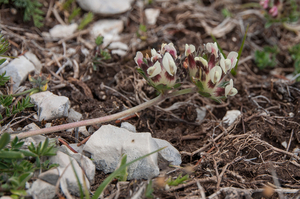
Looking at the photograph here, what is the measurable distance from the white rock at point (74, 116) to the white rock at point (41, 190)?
0.81 meters

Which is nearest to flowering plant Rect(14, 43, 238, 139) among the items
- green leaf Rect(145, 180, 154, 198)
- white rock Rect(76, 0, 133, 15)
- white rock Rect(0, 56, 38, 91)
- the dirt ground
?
the dirt ground

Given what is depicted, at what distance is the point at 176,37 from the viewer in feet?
12.6

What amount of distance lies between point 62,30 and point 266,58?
2850mm

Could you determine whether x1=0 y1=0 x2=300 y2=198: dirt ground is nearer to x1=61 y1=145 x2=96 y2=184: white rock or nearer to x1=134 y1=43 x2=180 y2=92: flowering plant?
x1=61 y1=145 x2=96 y2=184: white rock

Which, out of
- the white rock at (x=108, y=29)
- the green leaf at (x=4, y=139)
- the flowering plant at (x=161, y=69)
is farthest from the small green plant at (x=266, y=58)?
the green leaf at (x=4, y=139)

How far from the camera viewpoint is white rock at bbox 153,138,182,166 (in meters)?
2.26

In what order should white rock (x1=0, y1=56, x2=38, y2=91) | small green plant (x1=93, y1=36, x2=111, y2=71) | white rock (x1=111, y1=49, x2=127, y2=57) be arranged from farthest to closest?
white rock (x1=111, y1=49, x2=127, y2=57), small green plant (x1=93, y1=36, x2=111, y2=71), white rock (x1=0, y1=56, x2=38, y2=91)

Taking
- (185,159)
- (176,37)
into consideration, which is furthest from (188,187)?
(176,37)

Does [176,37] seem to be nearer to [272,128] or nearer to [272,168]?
[272,128]

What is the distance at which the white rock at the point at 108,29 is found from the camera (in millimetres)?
3725

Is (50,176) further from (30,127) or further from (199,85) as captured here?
(199,85)

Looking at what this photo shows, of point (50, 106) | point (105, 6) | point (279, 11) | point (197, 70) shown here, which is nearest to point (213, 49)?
point (197, 70)

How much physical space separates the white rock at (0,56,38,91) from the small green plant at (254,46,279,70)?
116 inches

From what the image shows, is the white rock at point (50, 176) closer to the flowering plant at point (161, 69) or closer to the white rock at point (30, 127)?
the white rock at point (30, 127)
